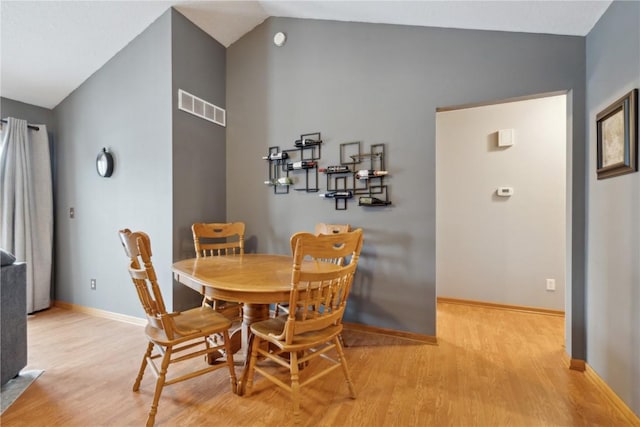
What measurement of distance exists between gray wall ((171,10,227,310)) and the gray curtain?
5.91ft

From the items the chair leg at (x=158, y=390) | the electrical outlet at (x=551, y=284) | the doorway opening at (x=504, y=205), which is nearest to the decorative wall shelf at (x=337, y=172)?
the doorway opening at (x=504, y=205)

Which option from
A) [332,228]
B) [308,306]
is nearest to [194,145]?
[332,228]

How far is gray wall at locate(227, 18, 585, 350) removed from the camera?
6.82ft

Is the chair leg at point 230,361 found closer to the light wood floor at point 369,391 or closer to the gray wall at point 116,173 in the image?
the light wood floor at point 369,391

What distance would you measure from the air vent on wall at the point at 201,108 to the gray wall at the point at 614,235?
Answer: 3.11 meters

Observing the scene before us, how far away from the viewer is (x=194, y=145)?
109 inches

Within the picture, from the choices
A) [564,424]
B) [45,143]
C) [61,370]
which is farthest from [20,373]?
[564,424]

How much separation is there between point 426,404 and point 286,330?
93 centimetres

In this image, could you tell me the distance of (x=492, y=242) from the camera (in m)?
3.24

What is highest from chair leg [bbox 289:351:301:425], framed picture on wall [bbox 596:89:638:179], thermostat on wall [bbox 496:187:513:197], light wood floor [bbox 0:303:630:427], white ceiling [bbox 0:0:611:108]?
white ceiling [bbox 0:0:611:108]

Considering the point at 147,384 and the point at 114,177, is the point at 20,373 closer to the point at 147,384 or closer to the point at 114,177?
the point at 147,384

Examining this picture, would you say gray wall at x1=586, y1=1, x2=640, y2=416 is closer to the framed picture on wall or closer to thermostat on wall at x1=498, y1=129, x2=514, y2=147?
the framed picture on wall

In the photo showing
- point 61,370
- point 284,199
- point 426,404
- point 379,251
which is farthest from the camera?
point 284,199

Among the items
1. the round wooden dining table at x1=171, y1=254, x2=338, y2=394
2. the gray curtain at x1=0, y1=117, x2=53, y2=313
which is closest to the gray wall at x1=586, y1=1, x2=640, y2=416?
the round wooden dining table at x1=171, y1=254, x2=338, y2=394
